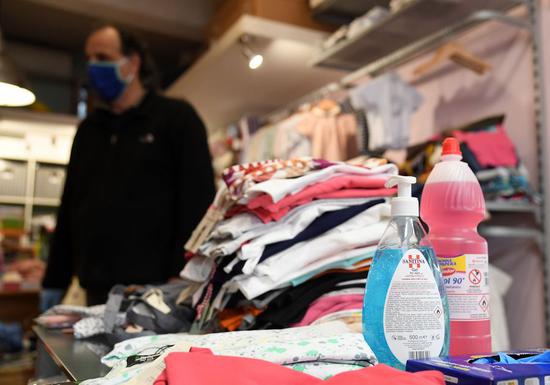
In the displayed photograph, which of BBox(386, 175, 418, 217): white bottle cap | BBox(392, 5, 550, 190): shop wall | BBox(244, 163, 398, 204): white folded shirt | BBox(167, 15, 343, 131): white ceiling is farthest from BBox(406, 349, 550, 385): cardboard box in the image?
BBox(167, 15, 343, 131): white ceiling

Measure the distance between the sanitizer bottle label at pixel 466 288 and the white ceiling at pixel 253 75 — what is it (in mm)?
1926

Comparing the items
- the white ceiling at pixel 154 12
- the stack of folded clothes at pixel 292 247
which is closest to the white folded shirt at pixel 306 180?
the stack of folded clothes at pixel 292 247

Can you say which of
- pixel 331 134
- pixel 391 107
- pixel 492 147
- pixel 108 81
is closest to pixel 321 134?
pixel 331 134

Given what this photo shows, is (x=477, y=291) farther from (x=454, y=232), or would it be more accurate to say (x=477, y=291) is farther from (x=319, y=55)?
(x=319, y=55)

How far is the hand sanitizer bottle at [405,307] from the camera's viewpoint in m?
0.46

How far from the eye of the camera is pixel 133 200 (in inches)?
57.1

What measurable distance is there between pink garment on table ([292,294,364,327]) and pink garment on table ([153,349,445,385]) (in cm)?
27

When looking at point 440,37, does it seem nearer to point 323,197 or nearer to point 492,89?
point 492,89

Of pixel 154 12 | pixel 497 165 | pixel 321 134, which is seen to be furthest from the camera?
pixel 154 12

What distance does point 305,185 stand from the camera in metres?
0.69

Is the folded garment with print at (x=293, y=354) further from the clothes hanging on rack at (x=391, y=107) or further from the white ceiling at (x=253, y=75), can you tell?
the white ceiling at (x=253, y=75)

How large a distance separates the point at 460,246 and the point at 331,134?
1.76 metres

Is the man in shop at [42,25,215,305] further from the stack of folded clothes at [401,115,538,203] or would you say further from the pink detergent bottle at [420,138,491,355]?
the pink detergent bottle at [420,138,491,355]

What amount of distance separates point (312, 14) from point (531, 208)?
54.6 inches
